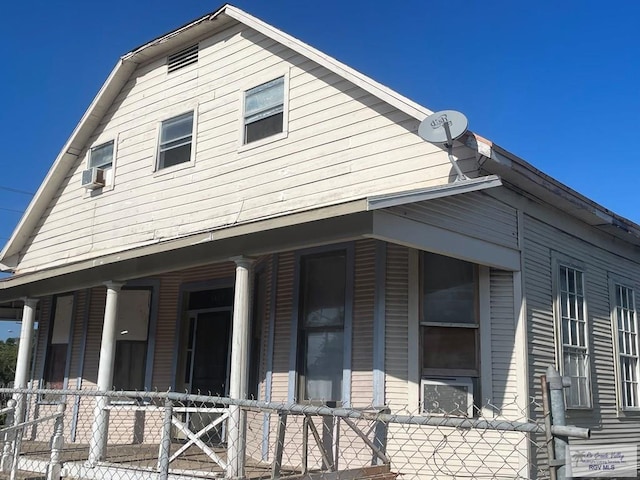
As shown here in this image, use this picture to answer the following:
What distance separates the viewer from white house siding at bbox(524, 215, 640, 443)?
8.16 meters

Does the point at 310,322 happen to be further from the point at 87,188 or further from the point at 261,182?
the point at 87,188

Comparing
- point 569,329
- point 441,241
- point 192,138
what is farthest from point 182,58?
point 569,329

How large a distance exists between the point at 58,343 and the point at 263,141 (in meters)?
6.05

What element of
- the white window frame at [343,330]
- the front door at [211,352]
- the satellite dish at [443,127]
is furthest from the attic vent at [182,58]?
the satellite dish at [443,127]

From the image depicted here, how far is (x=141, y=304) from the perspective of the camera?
11578 millimetres

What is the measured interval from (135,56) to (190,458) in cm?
729

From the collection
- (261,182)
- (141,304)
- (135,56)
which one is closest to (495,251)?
(261,182)

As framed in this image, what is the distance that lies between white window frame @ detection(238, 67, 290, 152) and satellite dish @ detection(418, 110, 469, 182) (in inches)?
102

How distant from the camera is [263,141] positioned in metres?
9.90

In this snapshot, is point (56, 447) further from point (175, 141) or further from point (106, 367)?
point (175, 141)

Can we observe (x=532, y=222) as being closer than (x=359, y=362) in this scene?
No

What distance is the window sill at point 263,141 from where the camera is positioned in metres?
9.66

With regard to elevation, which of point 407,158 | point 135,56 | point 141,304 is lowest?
point 141,304

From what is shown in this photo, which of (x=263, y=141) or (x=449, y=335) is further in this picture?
(x=263, y=141)
